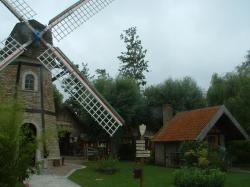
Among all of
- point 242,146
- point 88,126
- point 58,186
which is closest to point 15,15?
point 58,186

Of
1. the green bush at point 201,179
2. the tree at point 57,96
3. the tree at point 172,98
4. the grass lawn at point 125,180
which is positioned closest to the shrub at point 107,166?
the grass lawn at point 125,180

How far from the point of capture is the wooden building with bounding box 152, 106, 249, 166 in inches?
757

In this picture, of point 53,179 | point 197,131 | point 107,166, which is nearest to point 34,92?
point 107,166

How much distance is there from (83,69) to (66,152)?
38.9 feet

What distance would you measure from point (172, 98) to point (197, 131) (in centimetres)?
1093

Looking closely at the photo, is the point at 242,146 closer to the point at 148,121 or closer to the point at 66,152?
the point at 148,121

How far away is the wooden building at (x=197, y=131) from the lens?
63.1ft

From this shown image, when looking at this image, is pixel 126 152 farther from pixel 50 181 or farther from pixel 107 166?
pixel 50 181

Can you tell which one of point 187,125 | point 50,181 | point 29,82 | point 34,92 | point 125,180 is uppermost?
point 29,82

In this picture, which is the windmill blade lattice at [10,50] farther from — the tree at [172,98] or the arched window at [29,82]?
the tree at [172,98]

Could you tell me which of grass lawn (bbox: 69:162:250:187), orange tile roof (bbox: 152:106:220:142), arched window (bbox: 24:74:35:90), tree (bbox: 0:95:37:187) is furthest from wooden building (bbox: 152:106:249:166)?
tree (bbox: 0:95:37:187)

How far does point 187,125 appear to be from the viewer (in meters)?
21.1

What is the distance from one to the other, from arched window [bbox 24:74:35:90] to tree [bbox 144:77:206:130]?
1256cm

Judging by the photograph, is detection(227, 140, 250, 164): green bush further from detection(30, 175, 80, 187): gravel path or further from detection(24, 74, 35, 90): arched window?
detection(24, 74, 35, 90): arched window
